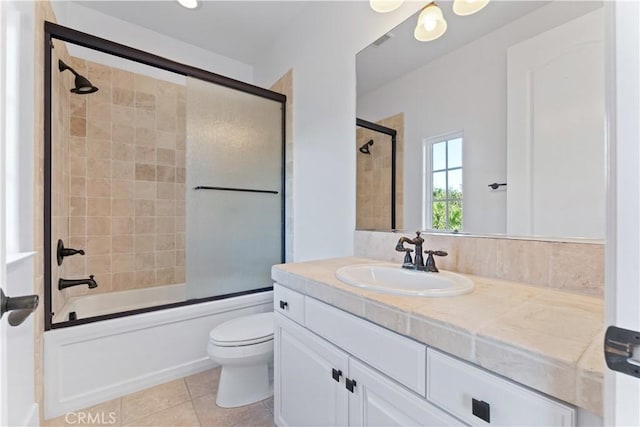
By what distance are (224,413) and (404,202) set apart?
1.49 metres

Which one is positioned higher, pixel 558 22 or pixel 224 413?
pixel 558 22

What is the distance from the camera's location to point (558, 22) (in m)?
1.00

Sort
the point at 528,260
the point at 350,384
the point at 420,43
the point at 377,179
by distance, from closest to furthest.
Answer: the point at 350,384, the point at 528,260, the point at 420,43, the point at 377,179

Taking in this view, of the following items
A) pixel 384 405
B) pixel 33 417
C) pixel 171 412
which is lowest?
pixel 171 412

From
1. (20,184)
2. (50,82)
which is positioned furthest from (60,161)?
(20,184)

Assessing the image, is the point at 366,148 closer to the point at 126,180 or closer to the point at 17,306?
the point at 17,306

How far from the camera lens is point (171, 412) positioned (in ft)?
5.17

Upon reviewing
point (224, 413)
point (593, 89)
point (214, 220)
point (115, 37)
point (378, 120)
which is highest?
point (115, 37)

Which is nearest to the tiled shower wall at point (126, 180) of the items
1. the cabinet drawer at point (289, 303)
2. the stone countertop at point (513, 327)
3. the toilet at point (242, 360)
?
the toilet at point (242, 360)

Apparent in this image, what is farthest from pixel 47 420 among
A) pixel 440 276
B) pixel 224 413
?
pixel 440 276

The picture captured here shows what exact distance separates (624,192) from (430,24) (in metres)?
1.31

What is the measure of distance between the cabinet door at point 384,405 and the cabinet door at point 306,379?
6 centimetres

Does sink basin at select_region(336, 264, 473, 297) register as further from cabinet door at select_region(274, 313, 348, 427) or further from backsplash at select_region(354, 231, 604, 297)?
cabinet door at select_region(274, 313, 348, 427)

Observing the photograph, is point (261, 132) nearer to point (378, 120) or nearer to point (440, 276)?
point (378, 120)
